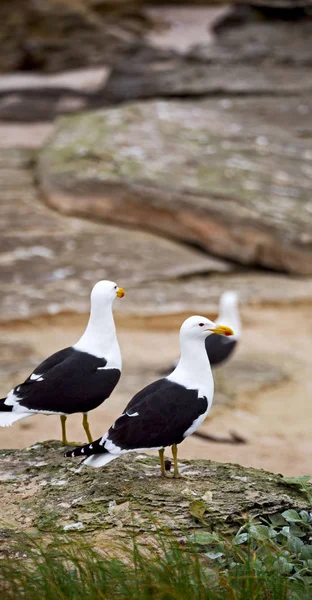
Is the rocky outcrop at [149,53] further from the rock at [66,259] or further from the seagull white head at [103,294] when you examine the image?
the seagull white head at [103,294]

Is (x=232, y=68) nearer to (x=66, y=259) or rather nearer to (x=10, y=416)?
(x=66, y=259)

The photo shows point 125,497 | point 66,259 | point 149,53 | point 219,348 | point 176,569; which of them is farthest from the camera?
point 149,53

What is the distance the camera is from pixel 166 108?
1095 cm

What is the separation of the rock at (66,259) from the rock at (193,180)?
240 millimetres

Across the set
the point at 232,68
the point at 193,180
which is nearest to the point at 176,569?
the point at 193,180

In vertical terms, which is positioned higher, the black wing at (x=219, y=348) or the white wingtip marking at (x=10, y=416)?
the white wingtip marking at (x=10, y=416)

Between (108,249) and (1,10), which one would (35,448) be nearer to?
(108,249)

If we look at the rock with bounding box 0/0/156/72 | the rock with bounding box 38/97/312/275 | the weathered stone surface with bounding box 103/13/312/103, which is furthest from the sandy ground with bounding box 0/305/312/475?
the rock with bounding box 0/0/156/72

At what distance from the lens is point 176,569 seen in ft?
7.89

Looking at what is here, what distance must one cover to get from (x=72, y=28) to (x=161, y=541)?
1477cm

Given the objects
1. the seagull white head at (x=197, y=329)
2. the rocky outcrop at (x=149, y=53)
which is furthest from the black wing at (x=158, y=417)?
the rocky outcrop at (x=149, y=53)

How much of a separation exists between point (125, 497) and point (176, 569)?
1.47 feet

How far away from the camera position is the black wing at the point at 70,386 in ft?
9.44

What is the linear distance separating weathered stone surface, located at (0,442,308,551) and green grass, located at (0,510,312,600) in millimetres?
78
